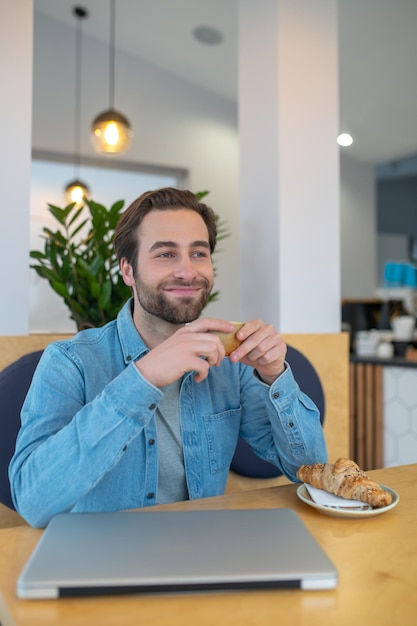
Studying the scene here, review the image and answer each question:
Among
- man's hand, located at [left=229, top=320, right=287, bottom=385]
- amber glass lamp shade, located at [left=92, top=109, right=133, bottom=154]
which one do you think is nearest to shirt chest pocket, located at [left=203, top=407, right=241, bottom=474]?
man's hand, located at [left=229, top=320, right=287, bottom=385]

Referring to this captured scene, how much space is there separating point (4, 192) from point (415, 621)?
143cm

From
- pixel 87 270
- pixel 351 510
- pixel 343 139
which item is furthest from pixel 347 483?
pixel 343 139

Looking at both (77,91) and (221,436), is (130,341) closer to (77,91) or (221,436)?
(221,436)

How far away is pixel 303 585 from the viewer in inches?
22.2

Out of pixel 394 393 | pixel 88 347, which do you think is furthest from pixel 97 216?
pixel 394 393

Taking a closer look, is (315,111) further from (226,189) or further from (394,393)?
(226,189)

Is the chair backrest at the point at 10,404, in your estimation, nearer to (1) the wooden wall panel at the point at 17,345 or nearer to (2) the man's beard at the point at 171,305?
(1) the wooden wall panel at the point at 17,345

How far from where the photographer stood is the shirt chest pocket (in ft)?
3.67

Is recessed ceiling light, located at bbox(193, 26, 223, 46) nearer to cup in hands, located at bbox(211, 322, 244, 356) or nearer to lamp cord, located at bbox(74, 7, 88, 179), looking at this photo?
lamp cord, located at bbox(74, 7, 88, 179)

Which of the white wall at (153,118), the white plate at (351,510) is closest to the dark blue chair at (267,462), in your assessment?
the white plate at (351,510)

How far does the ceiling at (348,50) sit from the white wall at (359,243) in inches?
26.8

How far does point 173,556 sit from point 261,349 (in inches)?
17.0

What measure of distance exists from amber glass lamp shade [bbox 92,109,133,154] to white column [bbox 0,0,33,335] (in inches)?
76.7

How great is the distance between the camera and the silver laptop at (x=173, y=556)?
21.5 inches
